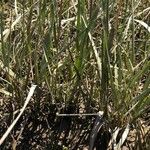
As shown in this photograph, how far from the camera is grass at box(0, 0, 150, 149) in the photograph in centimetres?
110

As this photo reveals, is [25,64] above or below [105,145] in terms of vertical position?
above

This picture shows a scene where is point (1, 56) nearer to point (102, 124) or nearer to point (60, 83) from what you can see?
point (60, 83)

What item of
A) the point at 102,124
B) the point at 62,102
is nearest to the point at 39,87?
the point at 62,102

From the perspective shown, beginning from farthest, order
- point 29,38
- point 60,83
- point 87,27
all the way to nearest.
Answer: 1. point 60,83
2. point 29,38
3. point 87,27

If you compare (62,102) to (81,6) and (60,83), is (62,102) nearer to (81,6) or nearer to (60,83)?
(60,83)

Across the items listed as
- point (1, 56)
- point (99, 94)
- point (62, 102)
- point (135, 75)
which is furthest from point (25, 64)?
point (135, 75)

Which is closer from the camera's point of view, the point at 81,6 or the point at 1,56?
the point at 81,6

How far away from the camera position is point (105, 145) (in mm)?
1193

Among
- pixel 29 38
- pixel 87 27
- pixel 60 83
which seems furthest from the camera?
A: pixel 60 83

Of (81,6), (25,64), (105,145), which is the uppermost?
(81,6)

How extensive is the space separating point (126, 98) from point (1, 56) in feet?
1.49

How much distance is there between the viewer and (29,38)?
118cm

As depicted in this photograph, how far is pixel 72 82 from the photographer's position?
1.23m

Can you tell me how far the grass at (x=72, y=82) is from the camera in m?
1.10
